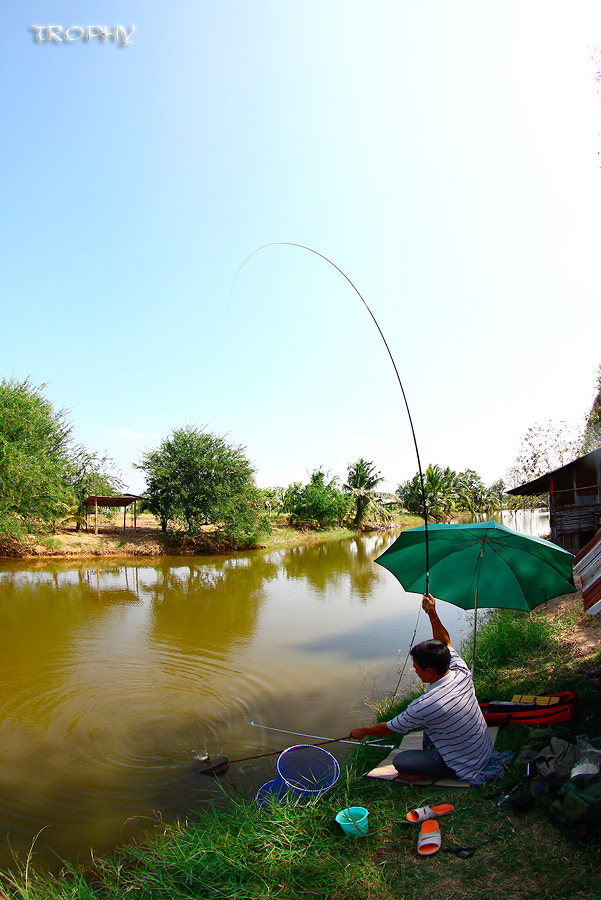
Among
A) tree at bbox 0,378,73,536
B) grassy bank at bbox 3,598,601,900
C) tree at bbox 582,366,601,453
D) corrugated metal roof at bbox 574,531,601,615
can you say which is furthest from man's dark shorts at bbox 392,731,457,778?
tree at bbox 582,366,601,453

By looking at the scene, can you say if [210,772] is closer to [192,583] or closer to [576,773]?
[576,773]

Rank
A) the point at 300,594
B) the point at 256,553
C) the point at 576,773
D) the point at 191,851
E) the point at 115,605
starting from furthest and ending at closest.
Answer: the point at 256,553 → the point at 300,594 → the point at 115,605 → the point at 191,851 → the point at 576,773

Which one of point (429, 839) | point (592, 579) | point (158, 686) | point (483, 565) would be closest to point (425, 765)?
point (429, 839)

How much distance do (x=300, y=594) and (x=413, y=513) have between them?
44.8 m

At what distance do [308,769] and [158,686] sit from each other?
156 inches

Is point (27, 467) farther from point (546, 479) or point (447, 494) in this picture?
point (447, 494)

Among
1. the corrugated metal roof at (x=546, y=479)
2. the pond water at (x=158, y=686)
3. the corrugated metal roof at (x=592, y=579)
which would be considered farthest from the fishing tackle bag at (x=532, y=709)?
the corrugated metal roof at (x=546, y=479)

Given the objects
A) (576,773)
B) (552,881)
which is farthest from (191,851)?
(576,773)

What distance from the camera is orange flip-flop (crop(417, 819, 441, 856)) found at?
306cm

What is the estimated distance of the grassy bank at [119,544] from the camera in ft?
72.4

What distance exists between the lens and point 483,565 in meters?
5.38

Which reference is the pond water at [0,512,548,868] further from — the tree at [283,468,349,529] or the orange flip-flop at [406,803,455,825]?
the tree at [283,468,349,529]

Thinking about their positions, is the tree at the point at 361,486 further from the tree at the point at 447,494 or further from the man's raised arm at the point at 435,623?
the man's raised arm at the point at 435,623

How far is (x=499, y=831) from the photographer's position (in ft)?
10.4
